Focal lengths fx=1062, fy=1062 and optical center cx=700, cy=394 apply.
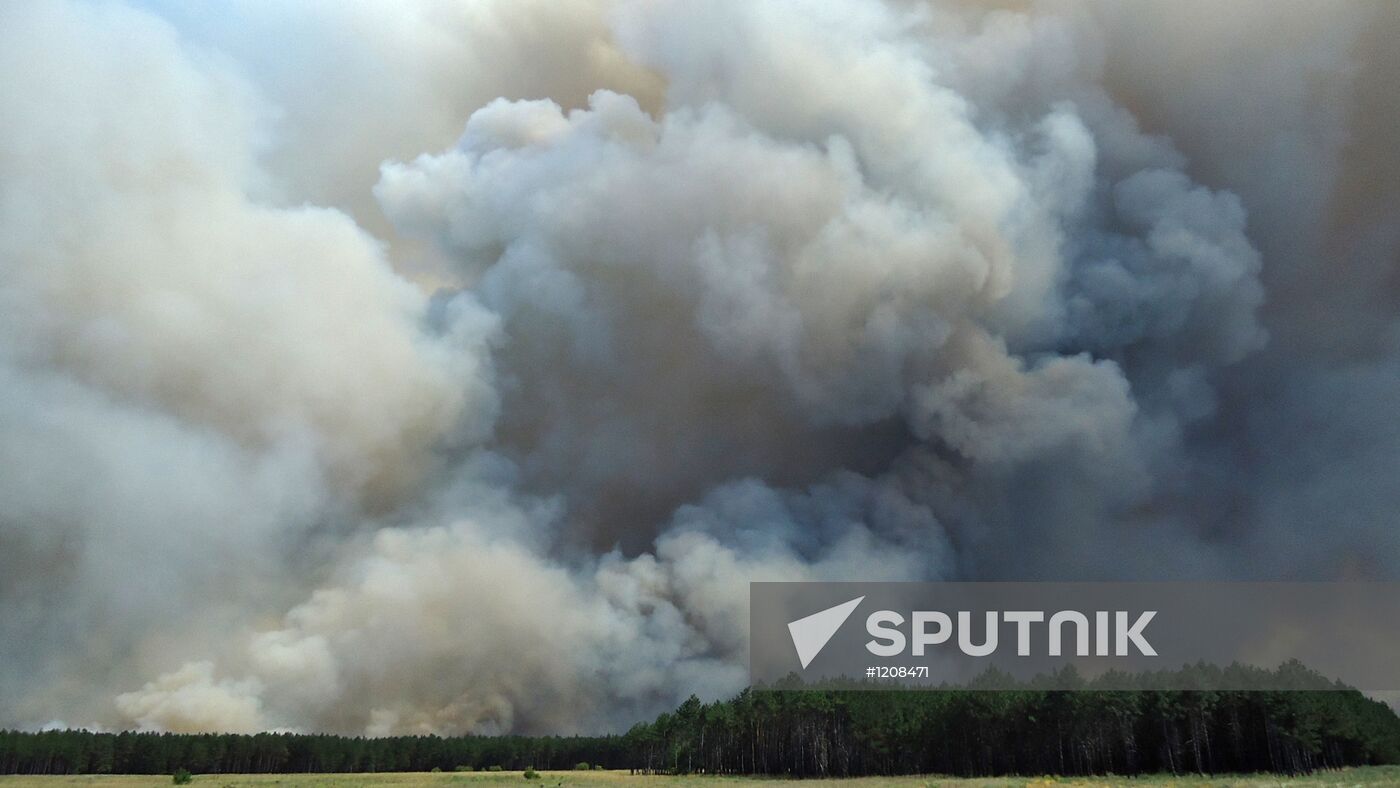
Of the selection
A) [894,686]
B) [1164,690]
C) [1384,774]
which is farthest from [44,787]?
[1384,774]

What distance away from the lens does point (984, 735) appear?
333 feet

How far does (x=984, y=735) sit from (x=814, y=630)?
768 inches

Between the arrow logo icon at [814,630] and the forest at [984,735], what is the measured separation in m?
11.3

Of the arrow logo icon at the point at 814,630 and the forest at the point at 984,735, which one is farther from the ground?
the arrow logo icon at the point at 814,630

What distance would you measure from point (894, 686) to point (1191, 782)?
5362 cm

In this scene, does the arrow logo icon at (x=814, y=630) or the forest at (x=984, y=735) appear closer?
the forest at (x=984, y=735)

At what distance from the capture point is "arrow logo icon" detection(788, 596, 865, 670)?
98.5 metres

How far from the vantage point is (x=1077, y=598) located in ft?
Answer: 346

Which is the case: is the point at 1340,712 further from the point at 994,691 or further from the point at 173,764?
the point at 173,764

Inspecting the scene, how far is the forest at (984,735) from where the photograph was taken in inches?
3374

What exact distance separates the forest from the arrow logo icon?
11262mm

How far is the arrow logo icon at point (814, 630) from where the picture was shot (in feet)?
323

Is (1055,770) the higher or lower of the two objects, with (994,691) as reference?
lower

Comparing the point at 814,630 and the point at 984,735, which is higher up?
the point at 814,630
